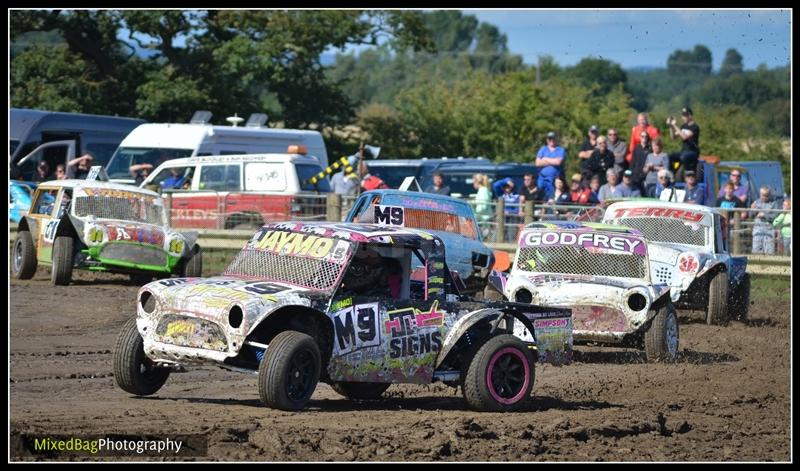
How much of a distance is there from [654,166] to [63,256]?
9582mm

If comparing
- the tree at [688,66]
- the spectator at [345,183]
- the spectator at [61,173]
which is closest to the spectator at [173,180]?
the spectator at [61,173]

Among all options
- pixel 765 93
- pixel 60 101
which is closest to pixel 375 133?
pixel 60 101

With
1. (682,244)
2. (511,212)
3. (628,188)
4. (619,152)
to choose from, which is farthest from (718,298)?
(511,212)

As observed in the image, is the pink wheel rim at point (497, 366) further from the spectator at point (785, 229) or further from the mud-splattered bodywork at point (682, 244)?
the spectator at point (785, 229)

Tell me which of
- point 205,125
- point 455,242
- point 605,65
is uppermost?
point 605,65

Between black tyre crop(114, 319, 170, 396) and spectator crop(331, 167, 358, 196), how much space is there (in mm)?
14754

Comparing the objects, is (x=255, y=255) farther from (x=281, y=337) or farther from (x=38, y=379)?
(x=38, y=379)

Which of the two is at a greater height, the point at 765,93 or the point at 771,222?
the point at 765,93

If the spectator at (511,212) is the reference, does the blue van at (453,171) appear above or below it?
above

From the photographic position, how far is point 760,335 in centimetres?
1781

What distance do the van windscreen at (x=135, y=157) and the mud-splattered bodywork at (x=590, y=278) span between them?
12901 millimetres

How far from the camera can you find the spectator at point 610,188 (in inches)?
880

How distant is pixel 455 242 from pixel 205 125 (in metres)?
11.1

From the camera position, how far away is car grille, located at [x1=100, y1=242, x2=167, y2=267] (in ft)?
64.4
